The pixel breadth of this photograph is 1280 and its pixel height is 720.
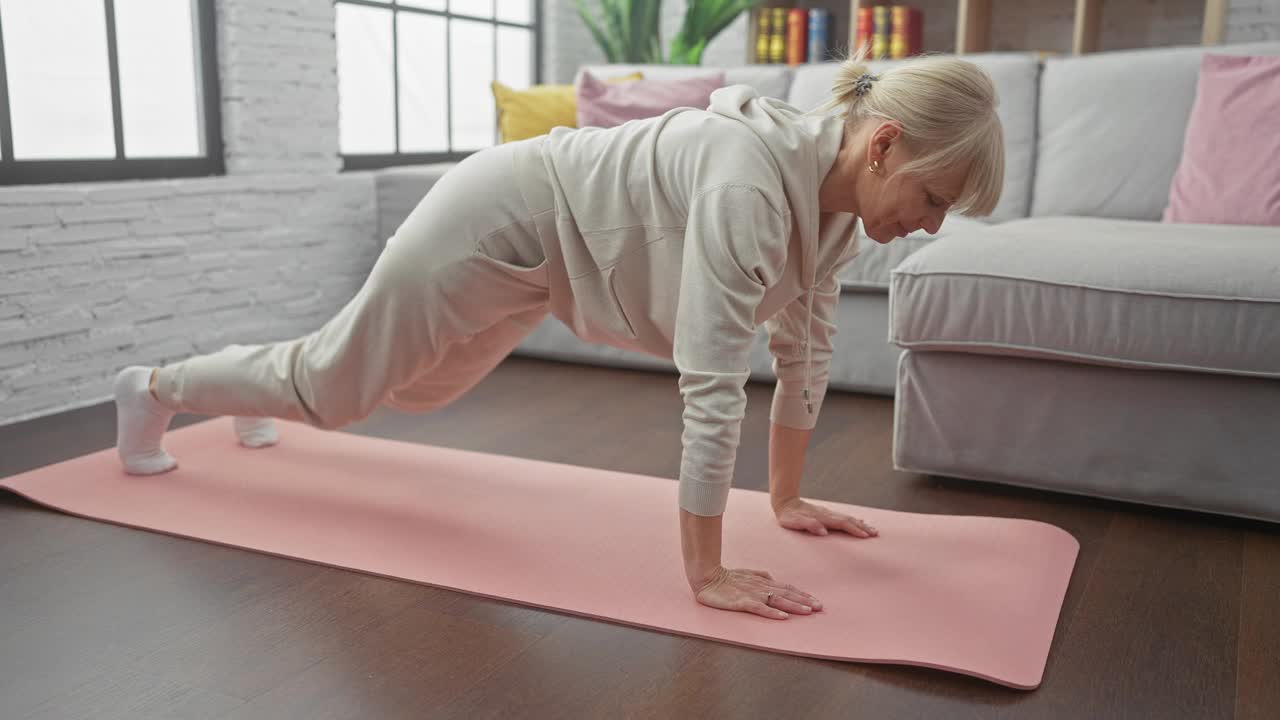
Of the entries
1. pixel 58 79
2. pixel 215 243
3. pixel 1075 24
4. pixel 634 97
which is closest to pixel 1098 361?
pixel 634 97

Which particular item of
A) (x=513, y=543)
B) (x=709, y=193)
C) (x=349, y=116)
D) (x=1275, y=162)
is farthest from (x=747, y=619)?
(x=349, y=116)

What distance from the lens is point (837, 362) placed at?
2.75 meters

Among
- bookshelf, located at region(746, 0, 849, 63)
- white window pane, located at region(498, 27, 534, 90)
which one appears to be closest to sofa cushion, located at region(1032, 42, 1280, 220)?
bookshelf, located at region(746, 0, 849, 63)

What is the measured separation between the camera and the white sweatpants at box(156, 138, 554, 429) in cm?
155

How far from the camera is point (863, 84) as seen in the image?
1418 millimetres

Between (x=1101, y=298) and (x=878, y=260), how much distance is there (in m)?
0.85

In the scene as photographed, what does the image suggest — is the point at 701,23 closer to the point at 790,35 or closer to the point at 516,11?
the point at 790,35

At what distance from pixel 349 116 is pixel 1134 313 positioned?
2639 mm

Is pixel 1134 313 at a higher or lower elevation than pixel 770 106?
lower

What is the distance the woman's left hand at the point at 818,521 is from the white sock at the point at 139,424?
1.10m

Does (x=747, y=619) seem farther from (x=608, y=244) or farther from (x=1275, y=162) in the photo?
(x=1275, y=162)

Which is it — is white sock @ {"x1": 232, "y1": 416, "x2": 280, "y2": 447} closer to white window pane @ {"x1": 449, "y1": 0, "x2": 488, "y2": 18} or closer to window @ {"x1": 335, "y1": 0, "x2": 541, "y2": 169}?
window @ {"x1": 335, "y1": 0, "x2": 541, "y2": 169}

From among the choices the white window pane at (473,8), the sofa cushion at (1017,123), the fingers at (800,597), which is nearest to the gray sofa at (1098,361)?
the sofa cushion at (1017,123)

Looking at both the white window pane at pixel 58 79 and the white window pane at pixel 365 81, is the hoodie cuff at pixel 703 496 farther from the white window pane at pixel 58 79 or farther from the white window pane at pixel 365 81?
the white window pane at pixel 365 81
